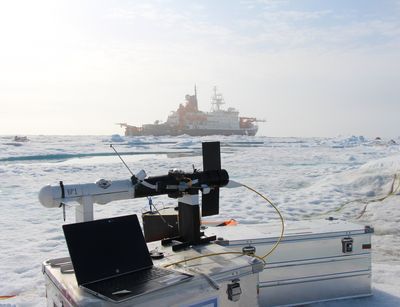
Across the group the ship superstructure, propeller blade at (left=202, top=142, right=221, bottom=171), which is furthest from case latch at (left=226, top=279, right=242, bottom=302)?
the ship superstructure

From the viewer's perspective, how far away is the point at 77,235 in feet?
6.78

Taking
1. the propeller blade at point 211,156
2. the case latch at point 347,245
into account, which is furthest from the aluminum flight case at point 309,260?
the propeller blade at point 211,156

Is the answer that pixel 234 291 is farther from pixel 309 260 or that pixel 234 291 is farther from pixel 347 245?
pixel 347 245

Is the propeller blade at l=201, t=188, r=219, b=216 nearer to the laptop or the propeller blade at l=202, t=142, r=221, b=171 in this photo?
the propeller blade at l=202, t=142, r=221, b=171

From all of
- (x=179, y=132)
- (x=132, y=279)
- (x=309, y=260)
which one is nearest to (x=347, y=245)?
(x=309, y=260)

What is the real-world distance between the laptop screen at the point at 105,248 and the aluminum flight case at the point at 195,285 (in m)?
0.12

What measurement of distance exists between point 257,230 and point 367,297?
116 centimetres

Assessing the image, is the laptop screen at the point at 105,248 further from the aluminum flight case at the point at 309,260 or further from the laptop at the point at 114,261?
the aluminum flight case at the point at 309,260

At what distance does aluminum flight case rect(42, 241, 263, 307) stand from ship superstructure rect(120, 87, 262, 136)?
6743cm

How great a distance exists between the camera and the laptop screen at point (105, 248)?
6.64ft

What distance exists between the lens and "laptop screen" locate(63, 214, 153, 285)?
79.7 inches

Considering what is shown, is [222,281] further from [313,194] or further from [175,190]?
[313,194]

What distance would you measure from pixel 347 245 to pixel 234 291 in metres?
1.56

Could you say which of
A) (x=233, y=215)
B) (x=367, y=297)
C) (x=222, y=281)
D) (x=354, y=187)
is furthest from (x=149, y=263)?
(x=354, y=187)
